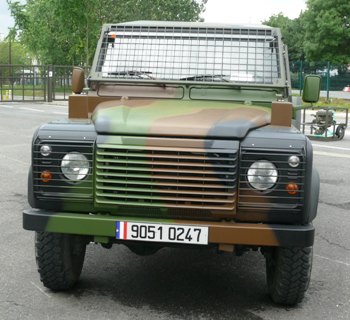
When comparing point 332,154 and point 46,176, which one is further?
point 332,154

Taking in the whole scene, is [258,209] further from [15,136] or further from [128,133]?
[15,136]

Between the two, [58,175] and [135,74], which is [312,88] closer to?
[135,74]

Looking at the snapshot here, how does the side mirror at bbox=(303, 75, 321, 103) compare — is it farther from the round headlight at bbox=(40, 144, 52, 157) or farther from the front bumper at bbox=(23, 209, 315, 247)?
the round headlight at bbox=(40, 144, 52, 157)

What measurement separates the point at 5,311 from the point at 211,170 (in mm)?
1621

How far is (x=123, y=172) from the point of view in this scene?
3525 millimetres

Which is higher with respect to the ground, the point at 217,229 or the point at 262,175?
the point at 262,175

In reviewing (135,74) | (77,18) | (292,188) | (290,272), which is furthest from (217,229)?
(77,18)

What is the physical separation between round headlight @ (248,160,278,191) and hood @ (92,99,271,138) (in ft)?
0.67

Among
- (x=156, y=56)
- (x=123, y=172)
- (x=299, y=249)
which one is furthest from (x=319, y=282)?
(x=156, y=56)

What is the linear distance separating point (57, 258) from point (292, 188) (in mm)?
1612

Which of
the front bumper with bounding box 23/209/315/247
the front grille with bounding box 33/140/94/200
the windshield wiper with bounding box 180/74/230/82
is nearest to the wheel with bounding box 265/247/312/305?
the front bumper with bounding box 23/209/315/247

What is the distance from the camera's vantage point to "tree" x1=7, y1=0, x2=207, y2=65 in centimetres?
3022

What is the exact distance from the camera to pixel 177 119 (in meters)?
3.68

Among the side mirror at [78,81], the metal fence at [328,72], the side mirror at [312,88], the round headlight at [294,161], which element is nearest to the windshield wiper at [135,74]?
the side mirror at [78,81]
